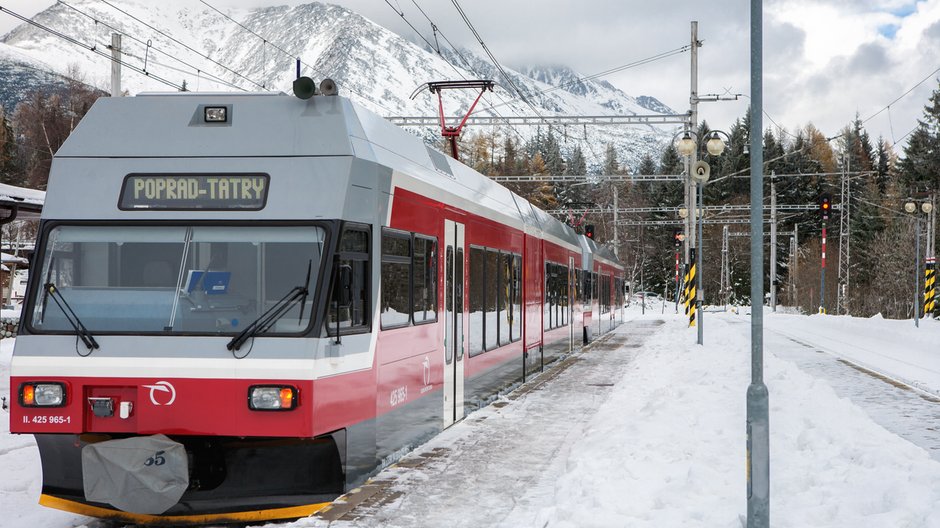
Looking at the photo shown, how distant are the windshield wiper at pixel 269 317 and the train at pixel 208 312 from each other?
1 cm

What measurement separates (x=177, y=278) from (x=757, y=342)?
167 inches

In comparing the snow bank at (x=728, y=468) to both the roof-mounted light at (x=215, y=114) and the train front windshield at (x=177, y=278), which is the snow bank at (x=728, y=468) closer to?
the train front windshield at (x=177, y=278)

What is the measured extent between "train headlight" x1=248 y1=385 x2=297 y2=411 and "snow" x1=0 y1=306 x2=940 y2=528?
0.87m

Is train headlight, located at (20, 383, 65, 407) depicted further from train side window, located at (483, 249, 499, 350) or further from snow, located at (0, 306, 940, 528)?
train side window, located at (483, 249, 499, 350)

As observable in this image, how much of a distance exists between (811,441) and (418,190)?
4.61m

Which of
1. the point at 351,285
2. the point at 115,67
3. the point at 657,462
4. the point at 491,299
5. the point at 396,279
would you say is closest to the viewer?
the point at 351,285

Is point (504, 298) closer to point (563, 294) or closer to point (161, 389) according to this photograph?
point (161, 389)

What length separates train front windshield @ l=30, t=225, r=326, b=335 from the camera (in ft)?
24.9

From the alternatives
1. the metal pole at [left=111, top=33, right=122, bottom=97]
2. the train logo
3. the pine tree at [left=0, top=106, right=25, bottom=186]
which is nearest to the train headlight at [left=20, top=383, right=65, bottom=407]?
the train logo

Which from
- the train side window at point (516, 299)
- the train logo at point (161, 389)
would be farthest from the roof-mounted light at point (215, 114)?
the train side window at point (516, 299)

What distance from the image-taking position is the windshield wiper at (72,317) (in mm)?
7492

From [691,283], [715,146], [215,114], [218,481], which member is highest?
[715,146]

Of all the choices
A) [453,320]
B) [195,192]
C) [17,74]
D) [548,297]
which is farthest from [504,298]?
[17,74]

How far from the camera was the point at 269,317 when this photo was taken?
24.8 feet
